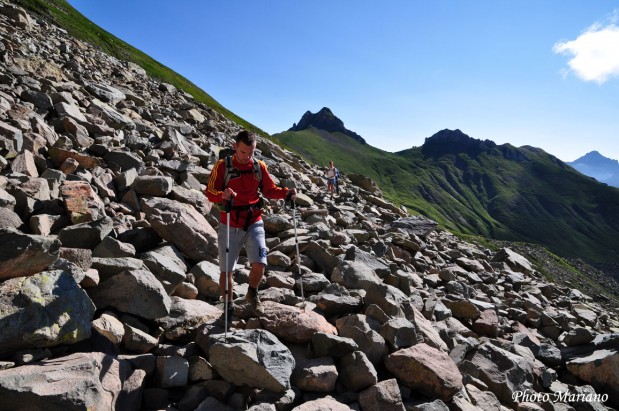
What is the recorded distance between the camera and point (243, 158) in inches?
316

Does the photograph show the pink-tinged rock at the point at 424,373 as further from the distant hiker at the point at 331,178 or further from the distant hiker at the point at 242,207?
the distant hiker at the point at 331,178

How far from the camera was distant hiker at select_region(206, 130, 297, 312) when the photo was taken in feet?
26.0

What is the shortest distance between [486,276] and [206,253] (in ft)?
58.7

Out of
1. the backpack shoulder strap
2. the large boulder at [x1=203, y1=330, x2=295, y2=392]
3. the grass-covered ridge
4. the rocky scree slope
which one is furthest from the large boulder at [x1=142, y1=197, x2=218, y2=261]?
the grass-covered ridge

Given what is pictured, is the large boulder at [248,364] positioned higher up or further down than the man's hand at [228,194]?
further down

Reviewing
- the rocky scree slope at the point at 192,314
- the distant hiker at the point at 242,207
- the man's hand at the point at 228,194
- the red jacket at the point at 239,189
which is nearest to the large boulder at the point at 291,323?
the rocky scree slope at the point at 192,314

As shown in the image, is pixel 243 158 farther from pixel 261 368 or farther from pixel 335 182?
pixel 335 182

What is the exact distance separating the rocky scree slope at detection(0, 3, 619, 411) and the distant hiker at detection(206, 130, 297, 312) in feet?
3.19

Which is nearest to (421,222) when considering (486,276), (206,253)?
(486,276)

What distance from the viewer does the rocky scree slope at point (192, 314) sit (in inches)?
224

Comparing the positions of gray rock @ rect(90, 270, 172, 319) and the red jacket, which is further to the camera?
the red jacket

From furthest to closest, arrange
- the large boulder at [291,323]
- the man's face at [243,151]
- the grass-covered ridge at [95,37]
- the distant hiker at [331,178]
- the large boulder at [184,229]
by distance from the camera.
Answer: the grass-covered ridge at [95,37] < the distant hiker at [331,178] < the large boulder at [184,229] < the man's face at [243,151] < the large boulder at [291,323]

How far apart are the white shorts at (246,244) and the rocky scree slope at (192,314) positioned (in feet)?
3.71

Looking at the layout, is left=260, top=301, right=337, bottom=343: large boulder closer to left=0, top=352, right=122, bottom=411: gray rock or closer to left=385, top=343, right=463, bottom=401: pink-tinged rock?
left=385, top=343, right=463, bottom=401: pink-tinged rock
